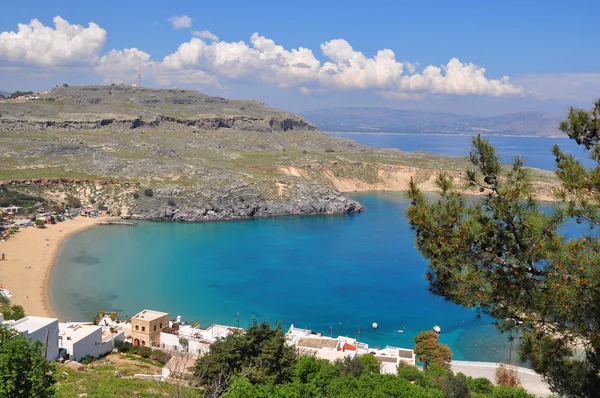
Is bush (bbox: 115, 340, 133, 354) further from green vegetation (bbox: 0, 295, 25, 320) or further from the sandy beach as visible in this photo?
the sandy beach

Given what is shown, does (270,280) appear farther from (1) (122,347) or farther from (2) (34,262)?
(2) (34,262)

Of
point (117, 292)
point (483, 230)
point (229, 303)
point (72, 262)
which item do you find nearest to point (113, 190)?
point (72, 262)

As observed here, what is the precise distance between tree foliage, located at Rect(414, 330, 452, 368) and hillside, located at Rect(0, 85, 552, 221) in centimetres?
2075

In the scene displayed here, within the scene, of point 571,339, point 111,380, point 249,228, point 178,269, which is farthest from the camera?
point 249,228

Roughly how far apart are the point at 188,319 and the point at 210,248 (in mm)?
21559

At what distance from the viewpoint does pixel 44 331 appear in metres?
22.4

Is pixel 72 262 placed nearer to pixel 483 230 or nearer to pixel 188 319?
pixel 188 319

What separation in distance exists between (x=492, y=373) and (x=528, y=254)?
877 inches

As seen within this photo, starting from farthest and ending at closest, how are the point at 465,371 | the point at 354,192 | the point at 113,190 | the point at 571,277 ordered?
the point at 354,192 < the point at 113,190 < the point at 465,371 < the point at 571,277

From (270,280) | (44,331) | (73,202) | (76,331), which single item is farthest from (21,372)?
(73,202)

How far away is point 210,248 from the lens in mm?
54656

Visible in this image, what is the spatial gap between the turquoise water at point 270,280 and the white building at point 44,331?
10.6 metres

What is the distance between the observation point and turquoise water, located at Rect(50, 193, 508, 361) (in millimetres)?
34062

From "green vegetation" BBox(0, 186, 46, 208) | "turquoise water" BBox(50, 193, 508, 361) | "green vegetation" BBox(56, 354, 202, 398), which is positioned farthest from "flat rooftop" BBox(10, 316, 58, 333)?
"green vegetation" BBox(0, 186, 46, 208)
